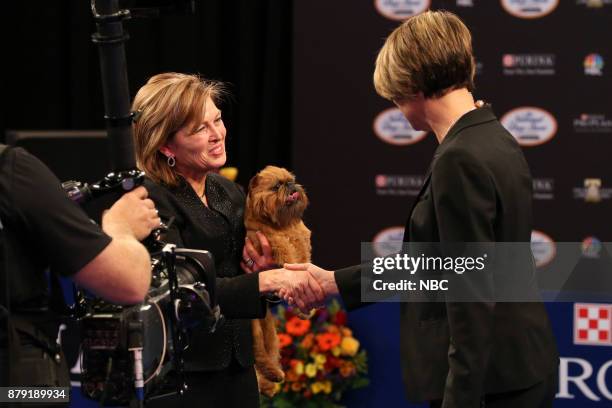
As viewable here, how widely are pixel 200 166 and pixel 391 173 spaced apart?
2.88 m

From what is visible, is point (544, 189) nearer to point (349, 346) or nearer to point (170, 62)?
point (349, 346)

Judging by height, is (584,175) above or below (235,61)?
below

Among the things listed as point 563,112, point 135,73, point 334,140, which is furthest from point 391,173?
point 135,73

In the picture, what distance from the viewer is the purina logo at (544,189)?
598 cm

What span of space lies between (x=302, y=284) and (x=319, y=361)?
1.08m

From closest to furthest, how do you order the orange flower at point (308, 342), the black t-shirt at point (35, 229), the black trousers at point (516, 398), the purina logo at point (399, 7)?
the black t-shirt at point (35, 229) → the black trousers at point (516, 398) → the orange flower at point (308, 342) → the purina logo at point (399, 7)

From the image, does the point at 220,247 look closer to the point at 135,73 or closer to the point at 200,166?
the point at 200,166

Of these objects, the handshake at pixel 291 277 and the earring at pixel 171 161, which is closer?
the earring at pixel 171 161

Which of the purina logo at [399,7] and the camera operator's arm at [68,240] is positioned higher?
the purina logo at [399,7]

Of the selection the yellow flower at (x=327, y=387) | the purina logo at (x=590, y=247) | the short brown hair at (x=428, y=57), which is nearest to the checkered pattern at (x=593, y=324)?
the yellow flower at (x=327, y=387)

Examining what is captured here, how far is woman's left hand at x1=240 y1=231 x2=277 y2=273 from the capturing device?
3.62 m

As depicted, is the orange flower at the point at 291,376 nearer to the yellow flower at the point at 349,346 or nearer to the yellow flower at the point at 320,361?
the yellow flower at the point at 320,361

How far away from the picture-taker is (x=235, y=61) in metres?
6.86

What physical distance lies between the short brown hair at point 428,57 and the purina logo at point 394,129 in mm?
3134
